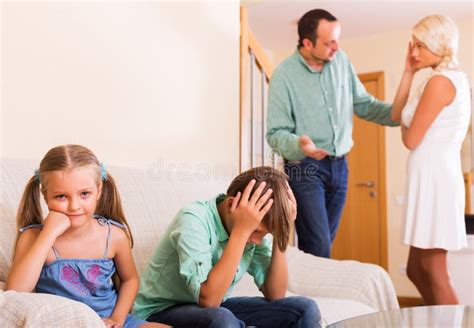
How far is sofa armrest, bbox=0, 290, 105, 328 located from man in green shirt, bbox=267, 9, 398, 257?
4.77 ft

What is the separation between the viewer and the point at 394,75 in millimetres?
5184

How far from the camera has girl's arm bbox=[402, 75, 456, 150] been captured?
2.10 meters

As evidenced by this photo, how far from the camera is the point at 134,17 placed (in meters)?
2.45

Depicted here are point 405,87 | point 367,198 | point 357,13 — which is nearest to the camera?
point 405,87

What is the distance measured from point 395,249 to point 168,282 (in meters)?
4.04

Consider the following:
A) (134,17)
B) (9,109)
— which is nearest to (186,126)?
(134,17)

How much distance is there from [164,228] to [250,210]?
1.96ft

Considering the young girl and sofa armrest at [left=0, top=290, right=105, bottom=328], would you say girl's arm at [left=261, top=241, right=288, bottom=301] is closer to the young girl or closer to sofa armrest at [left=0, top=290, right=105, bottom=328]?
the young girl

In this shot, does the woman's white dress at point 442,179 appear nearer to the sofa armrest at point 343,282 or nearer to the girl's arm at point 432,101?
the girl's arm at point 432,101

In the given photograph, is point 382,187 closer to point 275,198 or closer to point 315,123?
point 315,123

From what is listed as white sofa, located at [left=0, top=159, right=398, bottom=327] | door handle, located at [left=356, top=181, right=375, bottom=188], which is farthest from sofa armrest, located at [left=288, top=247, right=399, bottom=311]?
door handle, located at [left=356, top=181, right=375, bottom=188]

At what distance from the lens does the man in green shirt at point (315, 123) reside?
2326 mm

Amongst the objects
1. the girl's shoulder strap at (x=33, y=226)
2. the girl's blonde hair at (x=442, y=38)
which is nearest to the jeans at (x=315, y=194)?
the girl's blonde hair at (x=442, y=38)

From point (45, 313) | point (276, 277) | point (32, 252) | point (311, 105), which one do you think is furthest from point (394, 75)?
point (45, 313)
